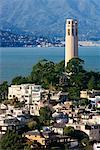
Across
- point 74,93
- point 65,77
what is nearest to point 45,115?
point 74,93

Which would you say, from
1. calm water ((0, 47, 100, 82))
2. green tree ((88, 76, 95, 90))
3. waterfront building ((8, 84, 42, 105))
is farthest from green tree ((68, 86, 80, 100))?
calm water ((0, 47, 100, 82))

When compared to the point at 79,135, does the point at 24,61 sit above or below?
below

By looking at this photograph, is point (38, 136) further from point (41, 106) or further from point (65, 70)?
point (65, 70)

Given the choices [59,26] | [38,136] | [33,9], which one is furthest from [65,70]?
[33,9]

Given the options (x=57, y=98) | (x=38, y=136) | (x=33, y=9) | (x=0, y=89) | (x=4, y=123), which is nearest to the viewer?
(x=38, y=136)

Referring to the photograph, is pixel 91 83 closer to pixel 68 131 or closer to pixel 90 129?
pixel 90 129

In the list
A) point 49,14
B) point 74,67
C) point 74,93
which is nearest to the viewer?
point 74,93
